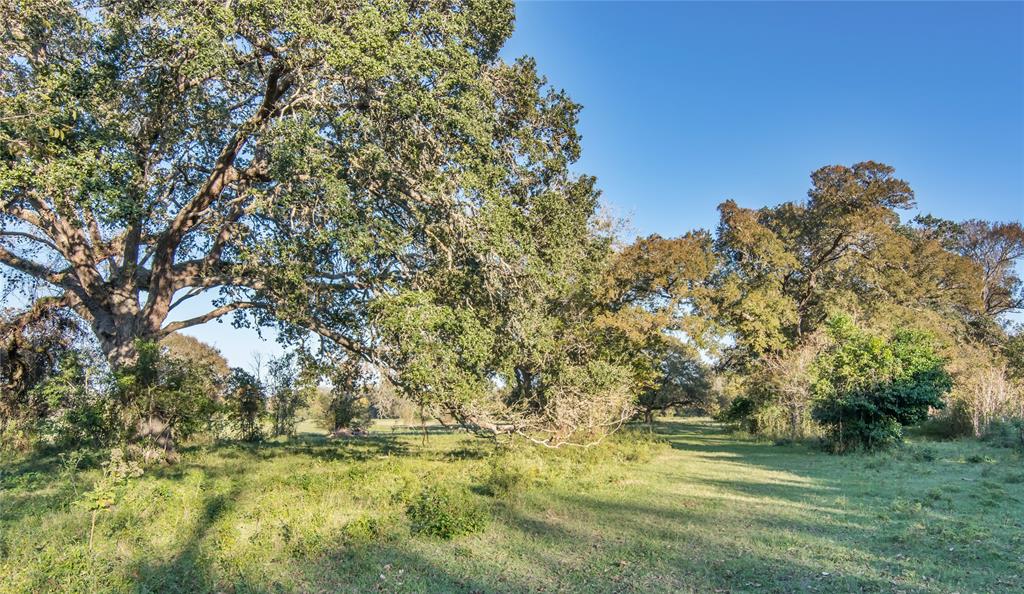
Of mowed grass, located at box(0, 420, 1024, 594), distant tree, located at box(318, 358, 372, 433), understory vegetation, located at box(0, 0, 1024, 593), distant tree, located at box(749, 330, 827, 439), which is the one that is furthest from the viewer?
distant tree, located at box(749, 330, 827, 439)

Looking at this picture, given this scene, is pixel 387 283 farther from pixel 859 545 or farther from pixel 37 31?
pixel 859 545

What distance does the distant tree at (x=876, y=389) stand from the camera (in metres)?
14.9

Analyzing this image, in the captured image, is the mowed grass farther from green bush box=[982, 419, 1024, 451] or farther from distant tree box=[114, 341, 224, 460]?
green bush box=[982, 419, 1024, 451]

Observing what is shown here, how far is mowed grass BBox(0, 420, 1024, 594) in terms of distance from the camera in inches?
203

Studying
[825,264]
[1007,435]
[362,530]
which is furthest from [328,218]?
[825,264]

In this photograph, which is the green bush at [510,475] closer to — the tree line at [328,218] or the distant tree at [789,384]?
the tree line at [328,218]

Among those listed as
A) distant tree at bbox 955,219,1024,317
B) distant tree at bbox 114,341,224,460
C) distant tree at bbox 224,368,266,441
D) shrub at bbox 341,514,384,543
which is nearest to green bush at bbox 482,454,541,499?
shrub at bbox 341,514,384,543

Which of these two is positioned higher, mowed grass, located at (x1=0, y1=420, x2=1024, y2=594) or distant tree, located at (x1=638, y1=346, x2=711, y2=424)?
distant tree, located at (x1=638, y1=346, x2=711, y2=424)

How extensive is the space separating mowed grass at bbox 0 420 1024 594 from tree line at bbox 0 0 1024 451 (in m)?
2.43

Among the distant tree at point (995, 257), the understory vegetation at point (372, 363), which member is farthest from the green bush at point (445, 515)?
the distant tree at point (995, 257)

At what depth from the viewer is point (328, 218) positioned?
31.3 ft

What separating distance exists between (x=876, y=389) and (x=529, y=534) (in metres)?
13.0

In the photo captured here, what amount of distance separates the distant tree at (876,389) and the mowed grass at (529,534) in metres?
3.47

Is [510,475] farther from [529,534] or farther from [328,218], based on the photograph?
[328,218]
